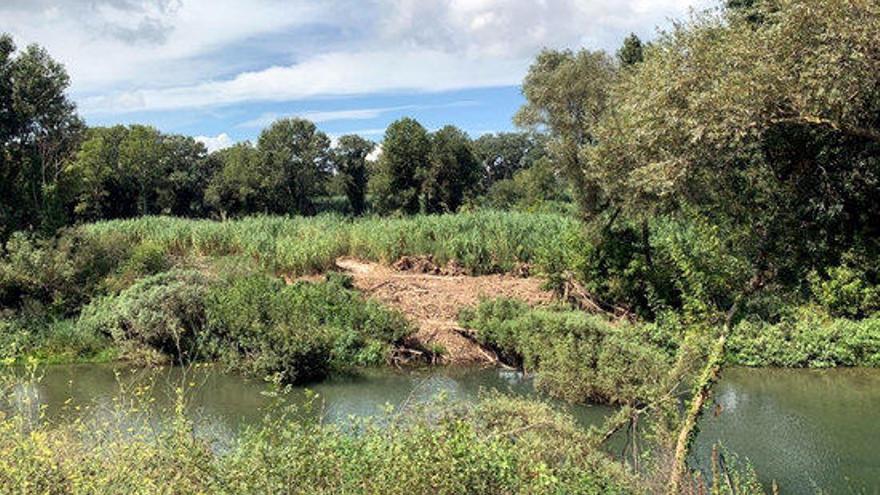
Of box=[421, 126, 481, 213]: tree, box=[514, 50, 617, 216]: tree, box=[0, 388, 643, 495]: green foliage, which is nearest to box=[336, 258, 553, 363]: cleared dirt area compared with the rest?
box=[514, 50, 617, 216]: tree

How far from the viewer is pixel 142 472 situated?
551cm

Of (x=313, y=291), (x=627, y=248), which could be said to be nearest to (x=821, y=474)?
(x=627, y=248)

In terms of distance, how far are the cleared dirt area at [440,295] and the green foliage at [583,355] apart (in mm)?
1219

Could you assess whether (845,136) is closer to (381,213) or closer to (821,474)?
(821,474)

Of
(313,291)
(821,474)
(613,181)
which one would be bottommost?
(821,474)

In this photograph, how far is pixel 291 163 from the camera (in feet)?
159

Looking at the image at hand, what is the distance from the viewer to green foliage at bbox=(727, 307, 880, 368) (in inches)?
598

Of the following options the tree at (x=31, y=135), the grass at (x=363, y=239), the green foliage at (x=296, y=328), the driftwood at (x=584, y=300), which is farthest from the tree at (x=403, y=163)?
the green foliage at (x=296, y=328)

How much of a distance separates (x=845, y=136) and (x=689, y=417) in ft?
15.3

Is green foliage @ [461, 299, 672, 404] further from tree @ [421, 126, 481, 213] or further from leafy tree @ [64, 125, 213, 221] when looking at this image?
leafy tree @ [64, 125, 213, 221]

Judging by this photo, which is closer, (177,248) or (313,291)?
(313,291)

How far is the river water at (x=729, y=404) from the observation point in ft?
31.0

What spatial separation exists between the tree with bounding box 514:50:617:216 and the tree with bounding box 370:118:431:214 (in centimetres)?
2075

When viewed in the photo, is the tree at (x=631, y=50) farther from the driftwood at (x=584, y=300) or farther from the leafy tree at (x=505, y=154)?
the leafy tree at (x=505, y=154)
